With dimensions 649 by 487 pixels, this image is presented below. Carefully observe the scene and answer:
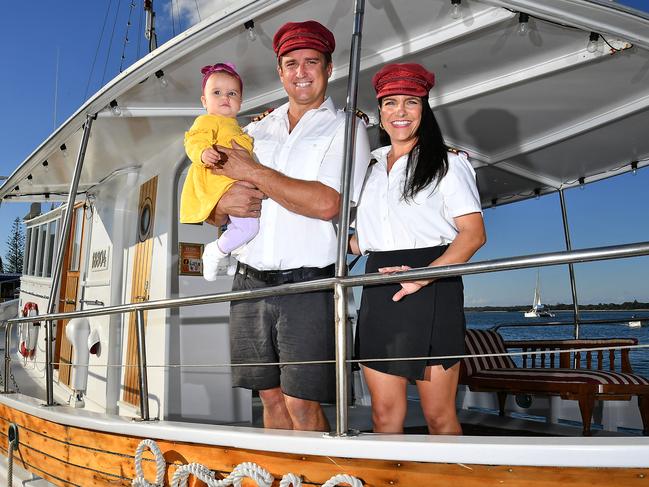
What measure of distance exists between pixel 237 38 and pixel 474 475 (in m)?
2.14

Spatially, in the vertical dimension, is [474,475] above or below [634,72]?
below

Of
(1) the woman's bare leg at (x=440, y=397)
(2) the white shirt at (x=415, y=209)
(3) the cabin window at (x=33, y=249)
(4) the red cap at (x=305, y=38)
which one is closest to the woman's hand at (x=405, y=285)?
(2) the white shirt at (x=415, y=209)

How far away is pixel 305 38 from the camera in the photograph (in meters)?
2.29

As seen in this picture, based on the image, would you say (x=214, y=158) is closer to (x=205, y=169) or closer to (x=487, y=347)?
(x=205, y=169)

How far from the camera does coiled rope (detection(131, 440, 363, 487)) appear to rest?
82.9 inches

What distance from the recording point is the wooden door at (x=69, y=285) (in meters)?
6.01

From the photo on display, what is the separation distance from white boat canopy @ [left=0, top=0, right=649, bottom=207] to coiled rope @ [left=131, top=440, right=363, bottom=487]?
1.77m

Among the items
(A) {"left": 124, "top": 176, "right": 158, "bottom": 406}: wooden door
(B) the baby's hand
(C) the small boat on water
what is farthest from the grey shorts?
(A) {"left": 124, "top": 176, "right": 158, "bottom": 406}: wooden door

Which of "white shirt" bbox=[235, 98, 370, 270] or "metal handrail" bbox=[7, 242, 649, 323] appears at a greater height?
"white shirt" bbox=[235, 98, 370, 270]

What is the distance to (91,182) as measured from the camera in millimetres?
5688

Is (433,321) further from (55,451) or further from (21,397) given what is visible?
(21,397)

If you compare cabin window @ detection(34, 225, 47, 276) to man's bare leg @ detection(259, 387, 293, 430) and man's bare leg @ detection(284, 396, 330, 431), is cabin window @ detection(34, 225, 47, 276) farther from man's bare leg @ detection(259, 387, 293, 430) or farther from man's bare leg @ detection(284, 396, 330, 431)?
man's bare leg @ detection(284, 396, 330, 431)

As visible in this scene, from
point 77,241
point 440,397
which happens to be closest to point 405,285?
point 440,397

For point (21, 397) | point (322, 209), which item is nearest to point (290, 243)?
point (322, 209)
